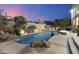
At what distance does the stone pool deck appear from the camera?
Answer: 2006 millimetres

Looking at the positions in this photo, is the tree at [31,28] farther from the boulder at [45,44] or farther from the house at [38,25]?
the boulder at [45,44]

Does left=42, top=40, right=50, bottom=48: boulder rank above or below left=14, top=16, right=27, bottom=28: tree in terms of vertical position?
below

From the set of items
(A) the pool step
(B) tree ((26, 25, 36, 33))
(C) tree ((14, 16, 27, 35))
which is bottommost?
(A) the pool step

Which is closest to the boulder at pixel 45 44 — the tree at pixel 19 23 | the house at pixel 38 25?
the house at pixel 38 25

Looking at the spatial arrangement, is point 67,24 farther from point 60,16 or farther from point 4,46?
point 4,46

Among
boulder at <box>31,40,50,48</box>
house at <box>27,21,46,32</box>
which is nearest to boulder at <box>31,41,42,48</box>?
boulder at <box>31,40,50,48</box>

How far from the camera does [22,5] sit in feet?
6.71

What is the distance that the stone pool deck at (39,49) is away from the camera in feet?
6.58

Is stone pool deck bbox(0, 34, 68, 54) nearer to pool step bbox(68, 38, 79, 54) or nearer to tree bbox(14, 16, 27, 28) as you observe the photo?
pool step bbox(68, 38, 79, 54)

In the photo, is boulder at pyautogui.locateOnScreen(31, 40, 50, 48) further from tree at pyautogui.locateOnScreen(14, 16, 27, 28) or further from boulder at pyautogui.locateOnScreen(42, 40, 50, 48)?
tree at pyautogui.locateOnScreen(14, 16, 27, 28)
